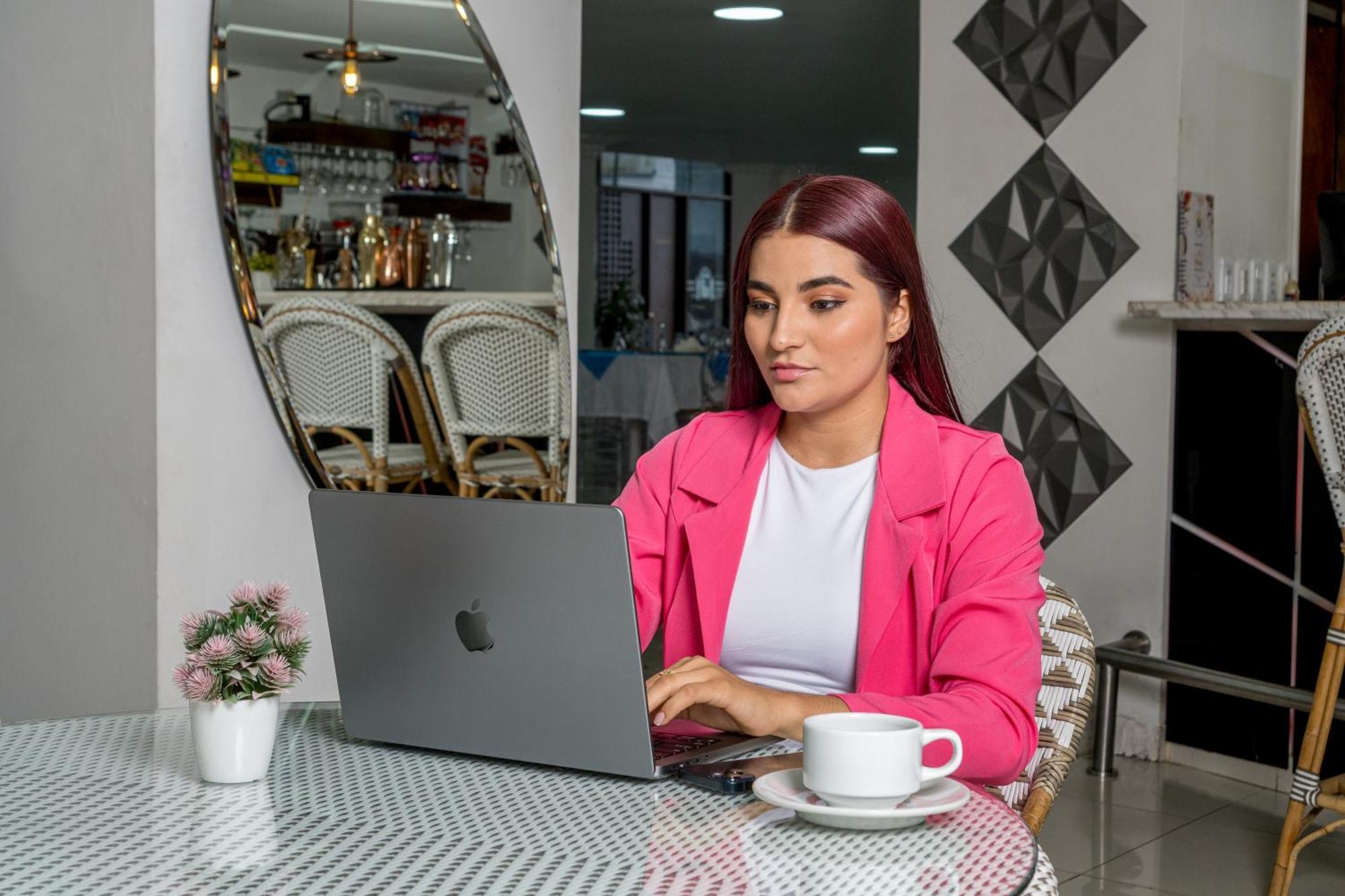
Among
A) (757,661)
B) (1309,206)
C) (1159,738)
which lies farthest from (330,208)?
(1309,206)

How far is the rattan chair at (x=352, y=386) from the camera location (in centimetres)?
254

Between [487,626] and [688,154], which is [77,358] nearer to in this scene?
[487,626]

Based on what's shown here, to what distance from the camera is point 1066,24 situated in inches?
160

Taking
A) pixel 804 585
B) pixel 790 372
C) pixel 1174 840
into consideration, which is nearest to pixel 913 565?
pixel 804 585

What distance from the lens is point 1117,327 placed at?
402 centimetres

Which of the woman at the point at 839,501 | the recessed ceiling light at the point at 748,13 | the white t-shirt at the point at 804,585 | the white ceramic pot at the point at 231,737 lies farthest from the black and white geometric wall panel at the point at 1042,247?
the white ceramic pot at the point at 231,737

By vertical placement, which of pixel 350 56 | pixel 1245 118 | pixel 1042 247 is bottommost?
pixel 1042 247

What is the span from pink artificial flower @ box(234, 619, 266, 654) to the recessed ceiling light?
5.73 meters

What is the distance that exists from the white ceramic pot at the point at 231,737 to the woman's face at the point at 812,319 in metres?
0.70

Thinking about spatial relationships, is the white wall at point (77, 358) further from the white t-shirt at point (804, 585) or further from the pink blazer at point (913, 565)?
the white t-shirt at point (804, 585)

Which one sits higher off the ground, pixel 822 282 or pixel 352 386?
pixel 822 282

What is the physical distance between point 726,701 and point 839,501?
17.8 inches

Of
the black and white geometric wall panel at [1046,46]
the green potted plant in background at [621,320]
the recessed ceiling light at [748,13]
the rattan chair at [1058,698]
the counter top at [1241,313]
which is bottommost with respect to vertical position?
the rattan chair at [1058,698]

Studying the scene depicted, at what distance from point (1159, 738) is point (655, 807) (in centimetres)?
316
